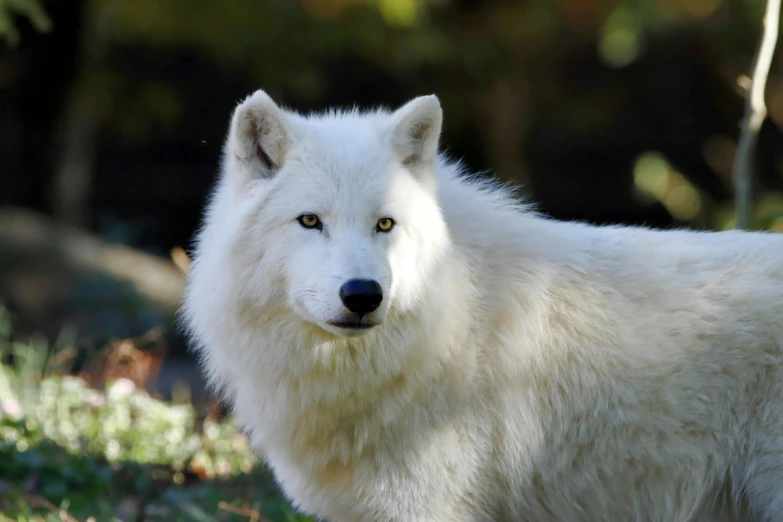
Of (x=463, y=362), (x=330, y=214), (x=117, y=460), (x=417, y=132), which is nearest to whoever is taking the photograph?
(x=330, y=214)

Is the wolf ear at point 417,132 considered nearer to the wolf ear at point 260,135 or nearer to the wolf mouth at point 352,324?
Result: the wolf ear at point 260,135

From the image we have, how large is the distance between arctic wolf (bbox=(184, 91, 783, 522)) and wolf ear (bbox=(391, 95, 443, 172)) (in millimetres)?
10

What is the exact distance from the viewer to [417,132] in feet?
13.0

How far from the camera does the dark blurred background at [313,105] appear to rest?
30.8 feet

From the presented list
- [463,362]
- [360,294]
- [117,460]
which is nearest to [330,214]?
[360,294]

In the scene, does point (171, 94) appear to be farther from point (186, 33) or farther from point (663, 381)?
point (663, 381)

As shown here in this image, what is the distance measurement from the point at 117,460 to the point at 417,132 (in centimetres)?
297

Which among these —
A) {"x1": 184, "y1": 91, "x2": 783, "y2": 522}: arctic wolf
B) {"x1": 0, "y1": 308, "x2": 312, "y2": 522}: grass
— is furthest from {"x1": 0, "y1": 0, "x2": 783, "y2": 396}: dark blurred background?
{"x1": 184, "y1": 91, "x2": 783, "y2": 522}: arctic wolf

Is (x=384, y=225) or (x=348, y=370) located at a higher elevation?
(x=384, y=225)

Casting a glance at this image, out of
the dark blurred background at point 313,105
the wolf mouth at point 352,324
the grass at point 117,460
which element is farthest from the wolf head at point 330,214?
the dark blurred background at point 313,105

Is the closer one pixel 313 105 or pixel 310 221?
pixel 310 221

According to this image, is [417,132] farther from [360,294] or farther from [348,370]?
[348,370]

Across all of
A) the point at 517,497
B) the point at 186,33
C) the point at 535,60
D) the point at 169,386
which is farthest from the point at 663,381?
the point at 535,60

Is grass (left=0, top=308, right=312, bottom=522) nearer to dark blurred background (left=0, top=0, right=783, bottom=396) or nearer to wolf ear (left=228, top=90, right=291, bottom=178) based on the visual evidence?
dark blurred background (left=0, top=0, right=783, bottom=396)
